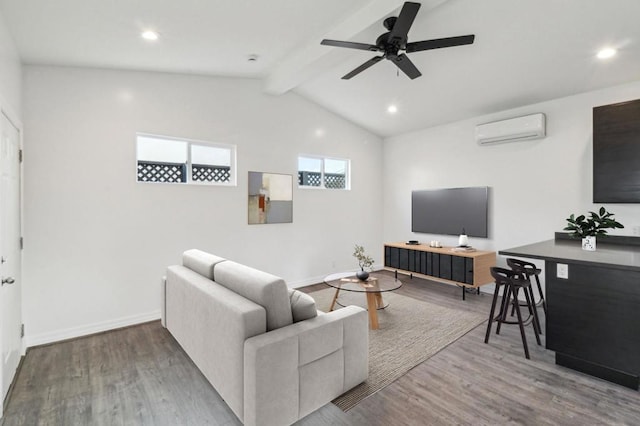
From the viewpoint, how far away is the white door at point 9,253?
233 cm

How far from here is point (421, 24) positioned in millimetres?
3146

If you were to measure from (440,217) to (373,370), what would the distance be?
3615mm

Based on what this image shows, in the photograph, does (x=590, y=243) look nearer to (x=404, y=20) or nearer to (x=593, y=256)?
(x=593, y=256)

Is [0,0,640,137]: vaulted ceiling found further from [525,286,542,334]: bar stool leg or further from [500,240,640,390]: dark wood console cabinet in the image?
[525,286,542,334]: bar stool leg

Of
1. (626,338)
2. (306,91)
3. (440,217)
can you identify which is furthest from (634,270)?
(306,91)

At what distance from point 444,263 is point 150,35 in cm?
466

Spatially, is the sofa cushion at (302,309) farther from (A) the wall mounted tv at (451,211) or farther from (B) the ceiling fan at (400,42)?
(A) the wall mounted tv at (451,211)

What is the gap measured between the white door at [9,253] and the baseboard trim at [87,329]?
0.94ft

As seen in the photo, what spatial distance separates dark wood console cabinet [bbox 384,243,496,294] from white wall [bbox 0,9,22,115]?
204 inches

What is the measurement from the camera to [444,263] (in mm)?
4938

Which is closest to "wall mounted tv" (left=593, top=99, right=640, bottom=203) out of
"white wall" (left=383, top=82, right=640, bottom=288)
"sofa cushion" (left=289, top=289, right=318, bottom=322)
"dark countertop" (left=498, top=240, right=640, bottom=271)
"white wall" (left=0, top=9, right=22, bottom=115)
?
"white wall" (left=383, top=82, right=640, bottom=288)

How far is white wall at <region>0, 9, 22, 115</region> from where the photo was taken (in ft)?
7.58

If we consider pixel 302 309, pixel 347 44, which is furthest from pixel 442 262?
pixel 347 44

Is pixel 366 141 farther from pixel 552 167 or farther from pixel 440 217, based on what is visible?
pixel 552 167
